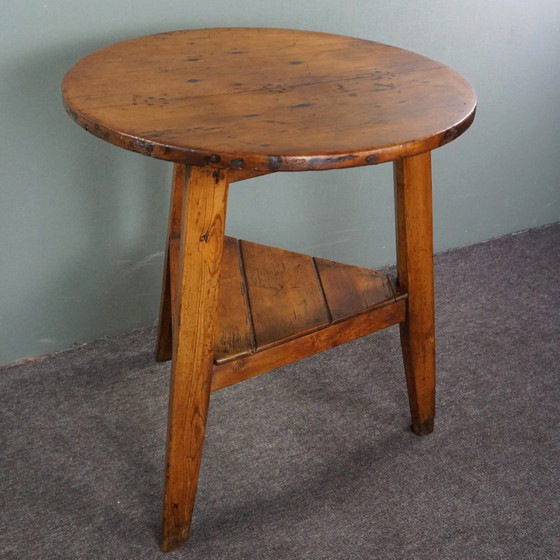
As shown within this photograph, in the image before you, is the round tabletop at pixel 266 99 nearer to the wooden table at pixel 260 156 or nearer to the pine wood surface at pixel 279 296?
the wooden table at pixel 260 156

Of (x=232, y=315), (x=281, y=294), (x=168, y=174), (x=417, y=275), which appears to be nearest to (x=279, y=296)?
(x=281, y=294)

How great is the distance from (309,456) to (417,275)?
17.8 inches

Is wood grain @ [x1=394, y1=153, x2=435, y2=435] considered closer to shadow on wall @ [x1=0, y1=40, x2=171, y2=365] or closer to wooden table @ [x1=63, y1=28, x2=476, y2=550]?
wooden table @ [x1=63, y1=28, x2=476, y2=550]

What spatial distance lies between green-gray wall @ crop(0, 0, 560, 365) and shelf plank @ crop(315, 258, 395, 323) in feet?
1.61

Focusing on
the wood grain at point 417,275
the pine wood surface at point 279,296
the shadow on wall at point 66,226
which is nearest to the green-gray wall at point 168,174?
the shadow on wall at point 66,226

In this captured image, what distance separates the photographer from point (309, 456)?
168 centimetres

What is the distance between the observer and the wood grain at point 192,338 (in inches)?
46.8

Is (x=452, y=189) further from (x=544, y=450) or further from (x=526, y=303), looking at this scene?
(x=544, y=450)

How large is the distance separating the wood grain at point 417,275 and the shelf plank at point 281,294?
18cm

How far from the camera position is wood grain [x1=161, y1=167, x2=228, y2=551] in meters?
1.19

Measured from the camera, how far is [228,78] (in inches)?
53.9

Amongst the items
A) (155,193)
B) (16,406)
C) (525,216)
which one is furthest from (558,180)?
(16,406)

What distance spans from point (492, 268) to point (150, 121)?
1483mm

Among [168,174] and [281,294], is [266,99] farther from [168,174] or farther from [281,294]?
[168,174]
